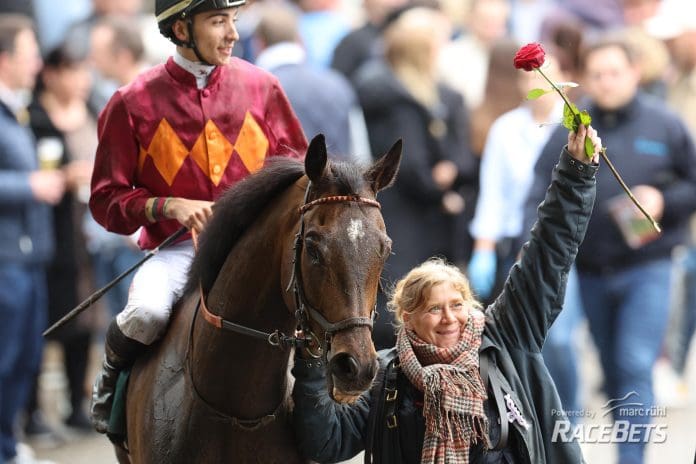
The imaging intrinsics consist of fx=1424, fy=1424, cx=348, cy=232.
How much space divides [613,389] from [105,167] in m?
4.13

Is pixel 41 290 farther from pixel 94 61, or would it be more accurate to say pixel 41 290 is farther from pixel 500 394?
pixel 500 394

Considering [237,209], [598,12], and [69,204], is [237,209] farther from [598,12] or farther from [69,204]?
[598,12]

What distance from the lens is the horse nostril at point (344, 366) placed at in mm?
4387

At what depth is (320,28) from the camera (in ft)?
39.1

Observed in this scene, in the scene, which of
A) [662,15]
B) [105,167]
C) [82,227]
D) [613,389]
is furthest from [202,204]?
[662,15]

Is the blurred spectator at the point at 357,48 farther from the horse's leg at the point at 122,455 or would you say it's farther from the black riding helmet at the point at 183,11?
the horse's leg at the point at 122,455

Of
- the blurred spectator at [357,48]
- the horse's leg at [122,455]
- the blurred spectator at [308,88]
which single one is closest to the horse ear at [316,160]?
the horse's leg at [122,455]

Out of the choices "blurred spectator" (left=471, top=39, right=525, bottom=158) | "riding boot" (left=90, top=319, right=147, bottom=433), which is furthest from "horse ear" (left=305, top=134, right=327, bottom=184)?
"blurred spectator" (left=471, top=39, right=525, bottom=158)

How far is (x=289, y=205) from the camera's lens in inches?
193

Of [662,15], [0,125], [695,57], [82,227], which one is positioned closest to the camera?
[0,125]

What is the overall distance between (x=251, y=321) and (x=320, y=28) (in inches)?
284

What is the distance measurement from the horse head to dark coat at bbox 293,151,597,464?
45 centimetres

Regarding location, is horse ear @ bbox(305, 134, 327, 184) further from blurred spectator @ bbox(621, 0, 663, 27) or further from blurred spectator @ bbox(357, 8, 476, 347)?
blurred spectator @ bbox(621, 0, 663, 27)

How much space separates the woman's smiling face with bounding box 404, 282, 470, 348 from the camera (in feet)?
16.5
